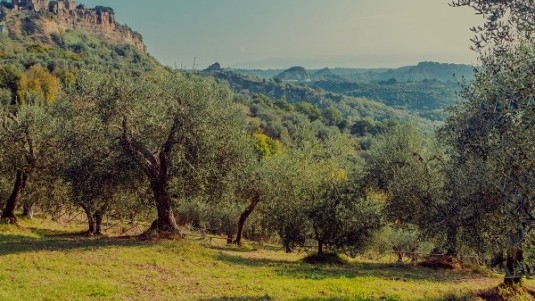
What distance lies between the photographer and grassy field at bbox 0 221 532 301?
1692cm

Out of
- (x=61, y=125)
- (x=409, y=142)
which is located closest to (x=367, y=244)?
(x=409, y=142)

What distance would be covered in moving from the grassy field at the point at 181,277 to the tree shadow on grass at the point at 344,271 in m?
0.05

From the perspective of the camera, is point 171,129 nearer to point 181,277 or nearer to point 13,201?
point 181,277

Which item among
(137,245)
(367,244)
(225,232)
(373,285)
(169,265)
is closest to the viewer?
(373,285)

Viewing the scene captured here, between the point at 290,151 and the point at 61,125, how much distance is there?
60.4 feet

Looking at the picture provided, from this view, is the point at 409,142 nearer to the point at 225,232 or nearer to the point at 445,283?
the point at 445,283

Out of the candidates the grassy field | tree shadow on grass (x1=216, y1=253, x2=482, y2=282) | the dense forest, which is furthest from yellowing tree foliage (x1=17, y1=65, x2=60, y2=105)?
tree shadow on grass (x1=216, y1=253, x2=482, y2=282)

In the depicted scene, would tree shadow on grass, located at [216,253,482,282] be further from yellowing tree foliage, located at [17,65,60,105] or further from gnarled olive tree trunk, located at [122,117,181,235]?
yellowing tree foliage, located at [17,65,60,105]

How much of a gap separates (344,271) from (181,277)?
958cm

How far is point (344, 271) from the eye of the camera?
24.6m

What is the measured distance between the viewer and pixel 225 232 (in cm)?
5684

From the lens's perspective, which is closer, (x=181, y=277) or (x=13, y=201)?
(x=181, y=277)

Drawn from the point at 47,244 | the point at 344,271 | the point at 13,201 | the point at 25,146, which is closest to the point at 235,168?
the point at 344,271

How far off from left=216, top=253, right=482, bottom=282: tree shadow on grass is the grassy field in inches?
2.1
